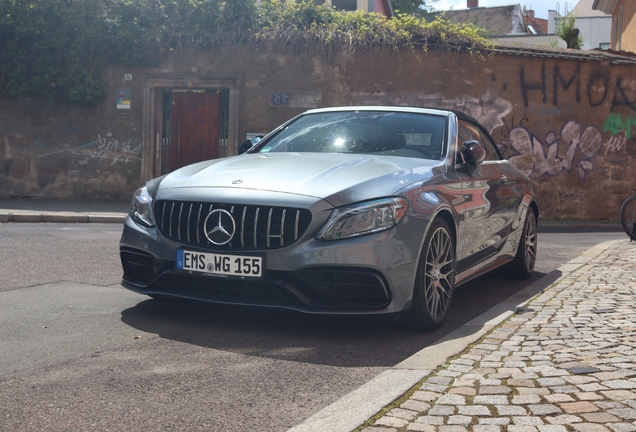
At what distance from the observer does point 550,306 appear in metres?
6.10

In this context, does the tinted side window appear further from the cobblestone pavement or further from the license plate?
the license plate

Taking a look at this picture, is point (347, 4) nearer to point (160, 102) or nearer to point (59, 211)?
point (160, 102)

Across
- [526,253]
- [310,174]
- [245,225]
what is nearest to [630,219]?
[526,253]

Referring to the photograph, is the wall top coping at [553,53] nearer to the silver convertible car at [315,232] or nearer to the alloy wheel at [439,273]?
the silver convertible car at [315,232]

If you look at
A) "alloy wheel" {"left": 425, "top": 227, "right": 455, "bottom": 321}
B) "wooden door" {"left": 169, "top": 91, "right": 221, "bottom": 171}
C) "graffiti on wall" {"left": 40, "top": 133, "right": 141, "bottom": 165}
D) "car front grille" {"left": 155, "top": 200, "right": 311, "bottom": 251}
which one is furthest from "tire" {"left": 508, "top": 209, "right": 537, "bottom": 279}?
"graffiti on wall" {"left": 40, "top": 133, "right": 141, "bottom": 165}

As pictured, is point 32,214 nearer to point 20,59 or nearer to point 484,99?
point 20,59

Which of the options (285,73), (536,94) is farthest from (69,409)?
(536,94)

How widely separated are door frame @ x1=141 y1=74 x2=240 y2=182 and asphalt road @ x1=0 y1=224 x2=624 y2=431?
11.0 m

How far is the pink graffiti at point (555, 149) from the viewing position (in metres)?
18.2

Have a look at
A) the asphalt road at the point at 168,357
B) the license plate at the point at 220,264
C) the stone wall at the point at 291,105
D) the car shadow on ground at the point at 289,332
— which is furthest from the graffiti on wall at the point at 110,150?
the license plate at the point at 220,264

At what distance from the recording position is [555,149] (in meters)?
18.3

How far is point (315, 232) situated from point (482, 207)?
2093mm

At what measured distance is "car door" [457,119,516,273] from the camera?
6070 mm

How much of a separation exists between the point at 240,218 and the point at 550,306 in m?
2.62
